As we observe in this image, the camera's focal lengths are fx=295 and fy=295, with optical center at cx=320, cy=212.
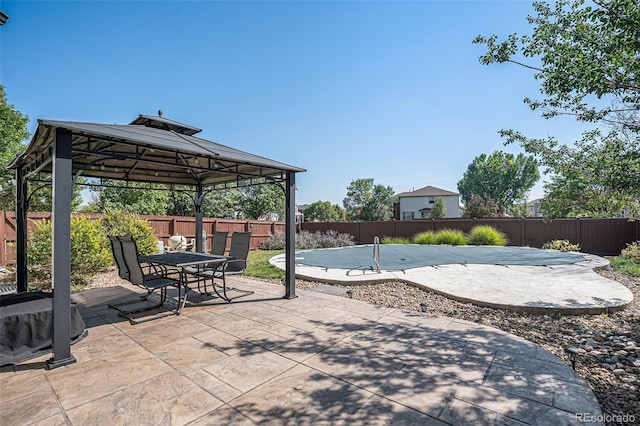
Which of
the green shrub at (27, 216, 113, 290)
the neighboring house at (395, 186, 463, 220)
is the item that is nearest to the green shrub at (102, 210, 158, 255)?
the green shrub at (27, 216, 113, 290)

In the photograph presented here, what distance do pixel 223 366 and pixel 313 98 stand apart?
8.72 metres

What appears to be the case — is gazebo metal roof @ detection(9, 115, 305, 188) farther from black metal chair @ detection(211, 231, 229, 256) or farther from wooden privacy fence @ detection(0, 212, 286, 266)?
wooden privacy fence @ detection(0, 212, 286, 266)

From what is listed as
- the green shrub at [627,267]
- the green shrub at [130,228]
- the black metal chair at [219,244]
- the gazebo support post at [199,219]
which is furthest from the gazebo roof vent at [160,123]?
the green shrub at [627,267]

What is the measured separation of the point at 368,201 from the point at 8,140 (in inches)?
1053

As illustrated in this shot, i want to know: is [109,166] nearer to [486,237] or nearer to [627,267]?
[627,267]

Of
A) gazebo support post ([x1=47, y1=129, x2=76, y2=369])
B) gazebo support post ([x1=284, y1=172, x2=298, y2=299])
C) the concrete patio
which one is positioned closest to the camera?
the concrete patio

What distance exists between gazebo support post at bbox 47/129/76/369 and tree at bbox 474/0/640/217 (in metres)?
5.57

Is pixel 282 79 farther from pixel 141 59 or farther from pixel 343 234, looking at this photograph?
Answer: pixel 343 234

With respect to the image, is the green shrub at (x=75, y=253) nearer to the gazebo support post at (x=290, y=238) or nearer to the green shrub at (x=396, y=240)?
the gazebo support post at (x=290, y=238)

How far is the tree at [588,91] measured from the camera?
316 centimetres

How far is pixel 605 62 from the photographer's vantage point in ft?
11.0

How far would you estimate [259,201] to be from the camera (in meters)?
25.2

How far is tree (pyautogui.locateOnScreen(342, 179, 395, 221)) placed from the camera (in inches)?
1200

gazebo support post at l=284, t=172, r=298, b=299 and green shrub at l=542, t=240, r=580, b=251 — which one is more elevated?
gazebo support post at l=284, t=172, r=298, b=299
